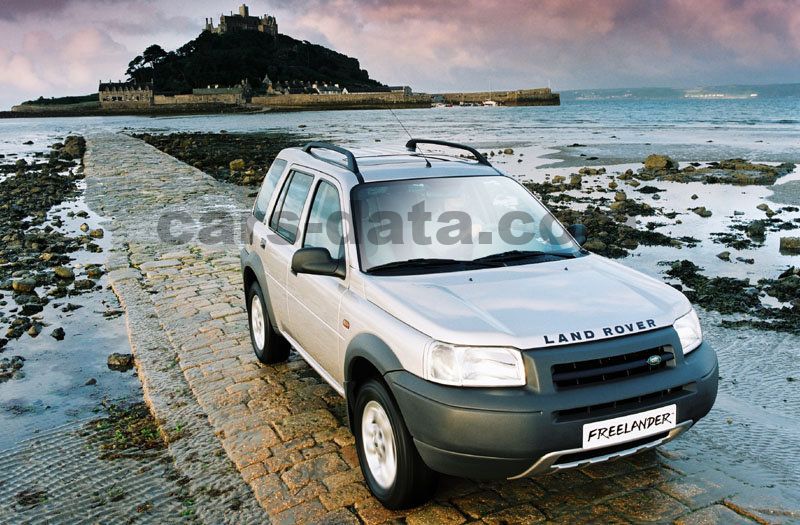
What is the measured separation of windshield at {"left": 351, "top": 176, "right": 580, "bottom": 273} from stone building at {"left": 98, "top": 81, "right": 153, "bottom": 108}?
159 metres

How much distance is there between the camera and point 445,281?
13.4 ft

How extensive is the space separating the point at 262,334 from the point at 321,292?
185 centimetres

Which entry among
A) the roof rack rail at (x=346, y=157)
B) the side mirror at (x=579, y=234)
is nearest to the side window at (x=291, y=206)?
the roof rack rail at (x=346, y=157)

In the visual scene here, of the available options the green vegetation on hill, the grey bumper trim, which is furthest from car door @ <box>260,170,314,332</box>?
the green vegetation on hill

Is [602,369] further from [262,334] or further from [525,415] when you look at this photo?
[262,334]

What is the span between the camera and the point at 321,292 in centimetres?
471

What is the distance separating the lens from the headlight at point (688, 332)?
3.79m

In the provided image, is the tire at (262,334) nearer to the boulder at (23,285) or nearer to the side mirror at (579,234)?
the side mirror at (579,234)

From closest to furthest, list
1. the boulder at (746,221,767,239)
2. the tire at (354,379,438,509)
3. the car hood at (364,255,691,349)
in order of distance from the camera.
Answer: the car hood at (364,255,691,349)
the tire at (354,379,438,509)
the boulder at (746,221,767,239)

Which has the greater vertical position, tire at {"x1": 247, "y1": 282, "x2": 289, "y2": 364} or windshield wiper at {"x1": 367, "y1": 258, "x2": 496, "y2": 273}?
windshield wiper at {"x1": 367, "y1": 258, "x2": 496, "y2": 273}

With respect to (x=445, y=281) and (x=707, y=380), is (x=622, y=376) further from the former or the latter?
(x=445, y=281)

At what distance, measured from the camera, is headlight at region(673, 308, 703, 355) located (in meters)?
3.79

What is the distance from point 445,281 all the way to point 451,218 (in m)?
0.78

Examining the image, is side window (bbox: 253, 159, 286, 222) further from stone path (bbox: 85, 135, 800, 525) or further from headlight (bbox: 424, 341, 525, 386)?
headlight (bbox: 424, 341, 525, 386)
